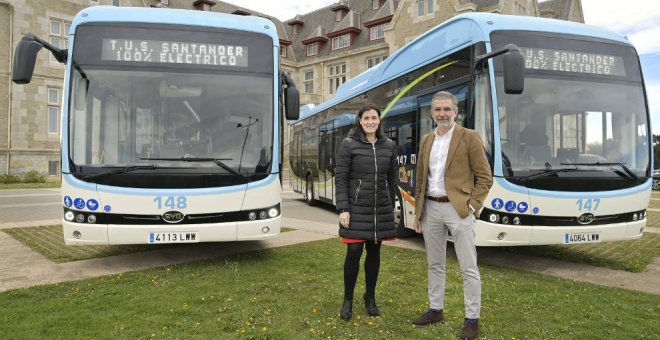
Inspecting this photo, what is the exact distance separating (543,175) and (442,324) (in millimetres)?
2764

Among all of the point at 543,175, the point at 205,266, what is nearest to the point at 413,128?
the point at 543,175

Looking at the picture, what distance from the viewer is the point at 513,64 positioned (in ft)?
17.8

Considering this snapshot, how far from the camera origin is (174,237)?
19.2 feet

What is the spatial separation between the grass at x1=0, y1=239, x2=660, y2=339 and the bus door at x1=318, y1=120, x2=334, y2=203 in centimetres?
688

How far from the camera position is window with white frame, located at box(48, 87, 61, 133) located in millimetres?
28620

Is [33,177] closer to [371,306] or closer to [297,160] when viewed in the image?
[297,160]

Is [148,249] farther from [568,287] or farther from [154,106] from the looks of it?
[568,287]

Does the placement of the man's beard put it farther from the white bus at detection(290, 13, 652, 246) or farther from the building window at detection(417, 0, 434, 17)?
the building window at detection(417, 0, 434, 17)

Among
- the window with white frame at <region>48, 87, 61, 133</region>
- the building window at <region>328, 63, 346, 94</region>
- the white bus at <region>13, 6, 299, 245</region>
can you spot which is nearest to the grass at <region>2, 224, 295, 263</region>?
the white bus at <region>13, 6, 299, 245</region>

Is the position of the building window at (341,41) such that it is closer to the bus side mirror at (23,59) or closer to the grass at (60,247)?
the grass at (60,247)

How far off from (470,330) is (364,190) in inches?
56.4

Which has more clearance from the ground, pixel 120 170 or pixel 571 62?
pixel 571 62

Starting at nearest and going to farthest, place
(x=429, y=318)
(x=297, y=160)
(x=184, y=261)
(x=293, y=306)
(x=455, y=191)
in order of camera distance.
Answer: (x=455, y=191) → (x=429, y=318) → (x=293, y=306) → (x=184, y=261) → (x=297, y=160)

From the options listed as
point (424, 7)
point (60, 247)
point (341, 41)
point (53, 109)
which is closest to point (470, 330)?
point (60, 247)
